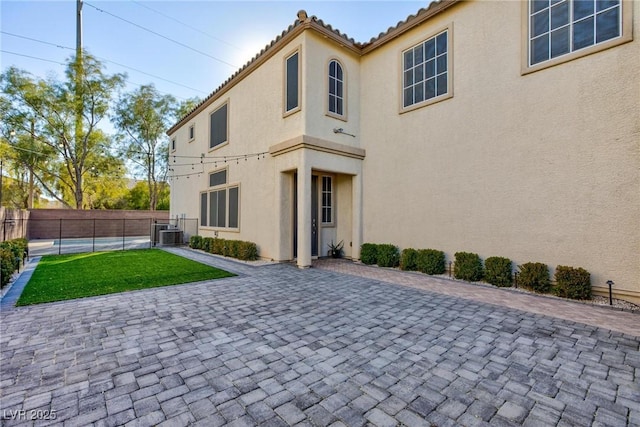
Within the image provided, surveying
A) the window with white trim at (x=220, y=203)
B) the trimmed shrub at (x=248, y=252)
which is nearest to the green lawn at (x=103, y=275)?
the trimmed shrub at (x=248, y=252)

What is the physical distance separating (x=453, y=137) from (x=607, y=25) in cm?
314

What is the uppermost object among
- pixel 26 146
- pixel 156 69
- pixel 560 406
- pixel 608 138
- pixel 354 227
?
pixel 156 69

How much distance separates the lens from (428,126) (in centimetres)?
777

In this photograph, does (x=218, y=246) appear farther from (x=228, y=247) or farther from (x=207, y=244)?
(x=207, y=244)

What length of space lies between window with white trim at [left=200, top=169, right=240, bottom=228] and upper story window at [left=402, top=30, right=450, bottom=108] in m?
6.95

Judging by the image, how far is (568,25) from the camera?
564 centimetres

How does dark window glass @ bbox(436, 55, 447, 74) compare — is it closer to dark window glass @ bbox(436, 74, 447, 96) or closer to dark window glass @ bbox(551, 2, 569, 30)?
dark window glass @ bbox(436, 74, 447, 96)

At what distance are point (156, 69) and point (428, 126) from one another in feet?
56.8

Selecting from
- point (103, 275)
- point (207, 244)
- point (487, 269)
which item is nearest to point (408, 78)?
point (487, 269)

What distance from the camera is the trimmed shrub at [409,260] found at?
7738 millimetres

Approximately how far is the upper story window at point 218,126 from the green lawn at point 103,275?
18.2ft

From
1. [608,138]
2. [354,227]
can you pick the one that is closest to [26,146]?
[354,227]

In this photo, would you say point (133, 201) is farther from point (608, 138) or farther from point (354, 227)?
point (608, 138)

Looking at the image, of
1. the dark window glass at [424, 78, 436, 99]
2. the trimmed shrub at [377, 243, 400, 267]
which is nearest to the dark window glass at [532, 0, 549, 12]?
the dark window glass at [424, 78, 436, 99]
